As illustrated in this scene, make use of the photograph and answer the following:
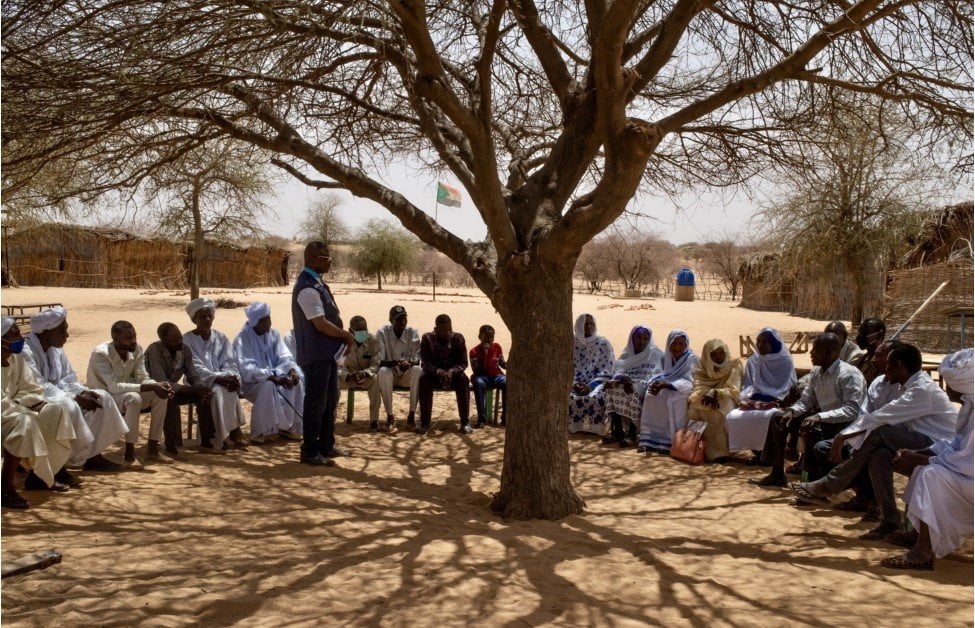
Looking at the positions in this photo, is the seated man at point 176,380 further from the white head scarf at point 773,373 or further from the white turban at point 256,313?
the white head scarf at point 773,373

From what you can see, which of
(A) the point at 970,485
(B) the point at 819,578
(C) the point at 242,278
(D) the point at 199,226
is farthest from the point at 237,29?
(C) the point at 242,278

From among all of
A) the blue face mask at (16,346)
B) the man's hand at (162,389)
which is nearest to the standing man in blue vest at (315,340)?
the man's hand at (162,389)

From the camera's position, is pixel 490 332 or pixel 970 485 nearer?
pixel 970 485

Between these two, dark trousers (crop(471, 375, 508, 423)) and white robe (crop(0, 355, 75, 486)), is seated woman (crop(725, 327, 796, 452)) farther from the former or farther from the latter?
white robe (crop(0, 355, 75, 486))

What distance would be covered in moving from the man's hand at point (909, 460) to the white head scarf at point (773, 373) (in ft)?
8.07

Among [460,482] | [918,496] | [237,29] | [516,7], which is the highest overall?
[516,7]

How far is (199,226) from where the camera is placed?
22.3 meters

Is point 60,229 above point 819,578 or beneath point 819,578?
above

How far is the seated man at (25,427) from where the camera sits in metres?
5.02

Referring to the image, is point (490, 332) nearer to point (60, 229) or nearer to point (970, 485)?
point (970, 485)

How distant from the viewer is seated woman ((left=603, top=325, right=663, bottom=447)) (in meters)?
7.93

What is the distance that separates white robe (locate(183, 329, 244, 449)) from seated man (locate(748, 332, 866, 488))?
16.2ft

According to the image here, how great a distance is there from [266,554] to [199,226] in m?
20.0

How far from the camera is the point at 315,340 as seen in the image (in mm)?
6527
